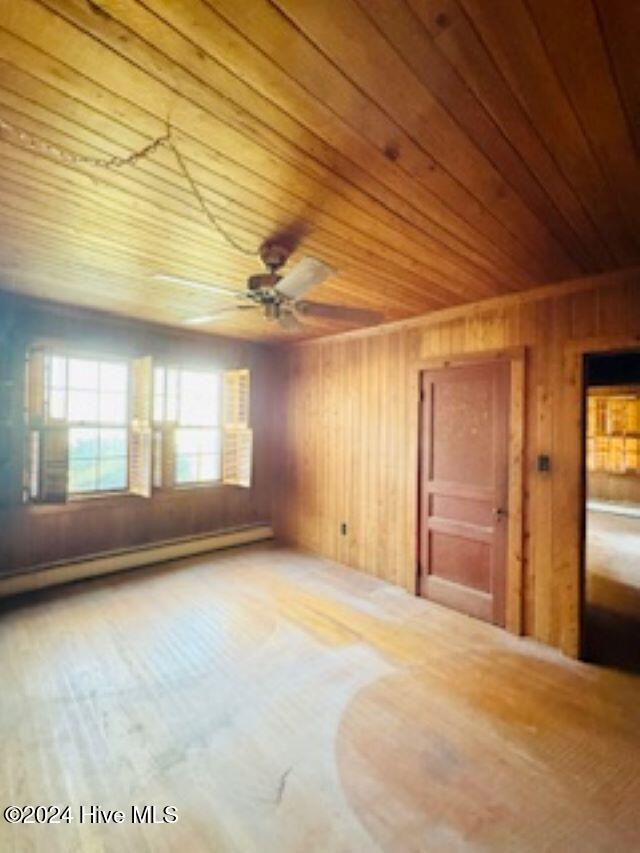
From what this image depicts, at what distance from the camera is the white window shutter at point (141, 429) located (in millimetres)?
4344

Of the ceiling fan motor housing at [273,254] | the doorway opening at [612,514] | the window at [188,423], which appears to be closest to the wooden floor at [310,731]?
the doorway opening at [612,514]

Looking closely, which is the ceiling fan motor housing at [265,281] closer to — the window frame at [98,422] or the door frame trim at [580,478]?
the door frame trim at [580,478]

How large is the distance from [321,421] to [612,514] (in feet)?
19.5

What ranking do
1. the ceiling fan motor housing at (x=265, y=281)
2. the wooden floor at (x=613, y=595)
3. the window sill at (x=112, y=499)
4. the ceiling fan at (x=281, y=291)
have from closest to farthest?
the ceiling fan at (x=281, y=291)
the ceiling fan motor housing at (x=265, y=281)
the wooden floor at (x=613, y=595)
the window sill at (x=112, y=499)

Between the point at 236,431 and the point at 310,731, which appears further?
the point at 236,431

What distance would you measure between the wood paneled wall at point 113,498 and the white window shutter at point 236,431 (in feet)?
0.83

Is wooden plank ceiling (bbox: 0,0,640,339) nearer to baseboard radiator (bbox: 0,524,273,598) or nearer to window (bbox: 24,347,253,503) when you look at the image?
window (bbox: 24,347,253,503)

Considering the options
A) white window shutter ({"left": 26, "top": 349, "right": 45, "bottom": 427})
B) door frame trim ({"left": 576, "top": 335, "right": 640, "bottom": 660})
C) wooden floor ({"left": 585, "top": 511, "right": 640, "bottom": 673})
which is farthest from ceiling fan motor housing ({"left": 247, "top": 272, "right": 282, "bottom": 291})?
wooden floor ({"left": 585, "top": 511, "right": 640, "bottom": 673})

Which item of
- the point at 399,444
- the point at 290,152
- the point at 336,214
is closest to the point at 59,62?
the point at 290,152

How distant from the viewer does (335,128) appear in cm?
156

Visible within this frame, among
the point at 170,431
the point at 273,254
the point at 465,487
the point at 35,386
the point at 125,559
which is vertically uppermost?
the point at 273,254

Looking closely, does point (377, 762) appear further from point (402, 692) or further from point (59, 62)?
point (59, 62)

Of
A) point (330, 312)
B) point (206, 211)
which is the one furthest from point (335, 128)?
point (330, 312)

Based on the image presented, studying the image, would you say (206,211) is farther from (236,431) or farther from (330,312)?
(236,431)
